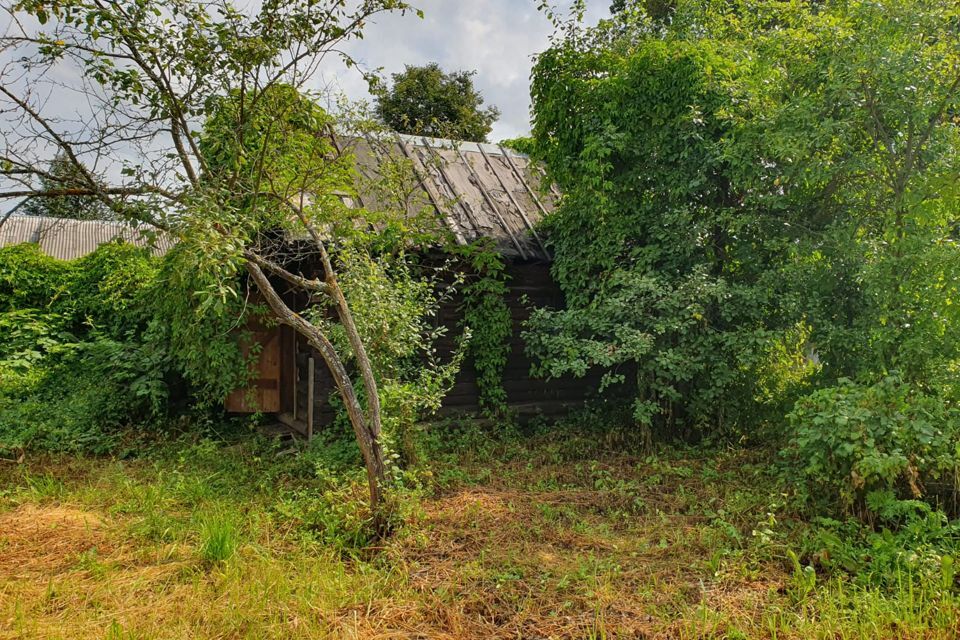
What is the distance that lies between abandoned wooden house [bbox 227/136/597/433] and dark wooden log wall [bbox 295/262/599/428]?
0.01 meters

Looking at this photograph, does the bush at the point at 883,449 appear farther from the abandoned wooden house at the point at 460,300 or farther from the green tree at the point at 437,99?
the green tree at the point at 437,99

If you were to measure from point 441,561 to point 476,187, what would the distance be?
21.2ft

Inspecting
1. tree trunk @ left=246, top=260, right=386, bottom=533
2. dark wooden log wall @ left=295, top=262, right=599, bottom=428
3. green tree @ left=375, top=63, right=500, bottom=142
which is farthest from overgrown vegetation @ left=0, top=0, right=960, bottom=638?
green tree @ left=375, top=63, right=500, bottom=142

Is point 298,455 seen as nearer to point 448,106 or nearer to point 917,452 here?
point 917,452

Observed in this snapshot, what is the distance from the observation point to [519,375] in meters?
8.84

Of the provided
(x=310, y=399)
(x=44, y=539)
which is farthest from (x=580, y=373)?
(x=44, y=539)

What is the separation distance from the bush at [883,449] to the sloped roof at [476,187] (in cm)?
477

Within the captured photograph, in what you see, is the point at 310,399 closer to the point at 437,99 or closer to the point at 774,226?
the point at 774,226

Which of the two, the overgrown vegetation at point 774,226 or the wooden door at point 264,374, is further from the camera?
the wooden door at point 264,374

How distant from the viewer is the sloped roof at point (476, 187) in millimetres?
8422

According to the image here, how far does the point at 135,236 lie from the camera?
13.7 feet

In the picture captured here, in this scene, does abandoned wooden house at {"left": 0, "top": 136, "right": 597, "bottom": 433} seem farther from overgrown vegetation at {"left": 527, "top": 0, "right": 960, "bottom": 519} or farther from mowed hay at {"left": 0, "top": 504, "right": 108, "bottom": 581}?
mowed hay at {"left": 0, "top": 504, "right": 108, "bottom": 581}

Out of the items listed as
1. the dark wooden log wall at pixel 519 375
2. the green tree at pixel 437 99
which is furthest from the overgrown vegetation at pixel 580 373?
the green tree at pixel 437 99

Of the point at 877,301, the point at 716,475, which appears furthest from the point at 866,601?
the point at 877,301
